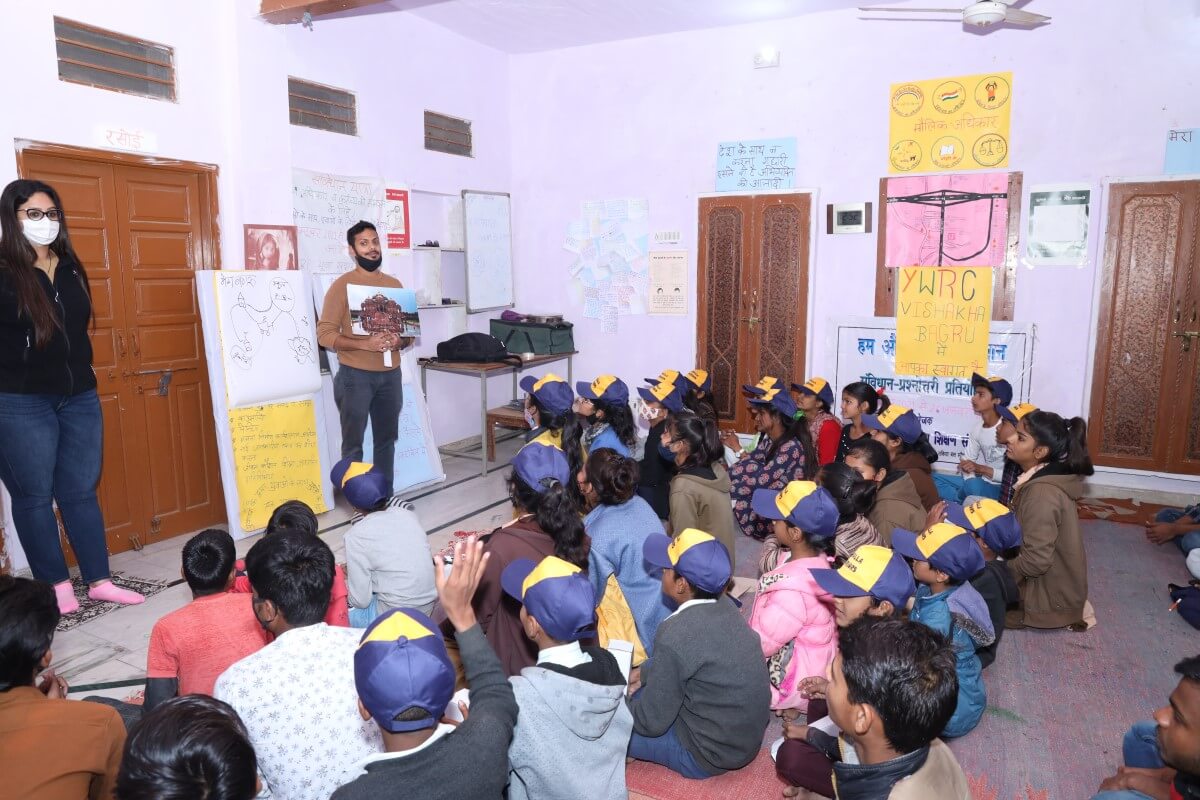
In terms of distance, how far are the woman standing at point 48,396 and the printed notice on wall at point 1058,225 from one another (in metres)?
5.12

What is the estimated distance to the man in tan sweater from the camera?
443cm

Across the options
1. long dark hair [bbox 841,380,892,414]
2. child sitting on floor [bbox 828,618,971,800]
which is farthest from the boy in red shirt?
long dark hair [bbox 841,380,892,414]

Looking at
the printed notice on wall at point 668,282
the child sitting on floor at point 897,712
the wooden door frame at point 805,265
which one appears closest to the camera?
the child sitting on floor at point 897,712

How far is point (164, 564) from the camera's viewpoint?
385 cm

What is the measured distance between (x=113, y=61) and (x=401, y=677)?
3671 millimetres

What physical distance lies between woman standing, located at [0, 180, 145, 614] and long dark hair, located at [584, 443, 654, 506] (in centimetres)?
213

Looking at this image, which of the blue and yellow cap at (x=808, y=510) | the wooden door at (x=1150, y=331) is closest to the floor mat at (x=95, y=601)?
the blue and yellow cap at (x=808, y=510)

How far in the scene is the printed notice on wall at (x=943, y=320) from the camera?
A: 518 centimetres

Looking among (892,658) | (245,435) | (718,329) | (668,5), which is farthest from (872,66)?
(892,658)

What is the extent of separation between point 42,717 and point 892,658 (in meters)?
1.48

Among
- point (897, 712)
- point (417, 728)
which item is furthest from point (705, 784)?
point (417, 728)

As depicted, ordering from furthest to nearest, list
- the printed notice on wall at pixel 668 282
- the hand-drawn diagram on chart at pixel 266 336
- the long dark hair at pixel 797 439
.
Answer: the printed notice on wall at pixel 668 282 → the hand-drawn diagram on chart at pixel 266 336 → the long dark hair at pixel 797 439

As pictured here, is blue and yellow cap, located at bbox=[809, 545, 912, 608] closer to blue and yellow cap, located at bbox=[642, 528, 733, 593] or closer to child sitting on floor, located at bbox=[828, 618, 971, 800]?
blue and yellow cap, located at bbox=[642, 528, 733, 593]

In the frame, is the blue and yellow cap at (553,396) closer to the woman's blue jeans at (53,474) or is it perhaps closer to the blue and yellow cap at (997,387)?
the woman's blue jeans at (53,474)
